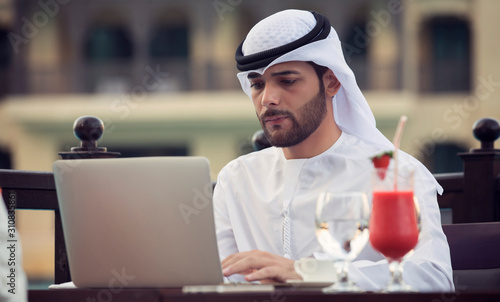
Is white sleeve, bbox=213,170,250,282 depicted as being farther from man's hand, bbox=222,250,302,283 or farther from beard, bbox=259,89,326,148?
man's hand, bbox=222,250,302,283

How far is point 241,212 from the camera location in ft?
8.45

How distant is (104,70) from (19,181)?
12.1 metres

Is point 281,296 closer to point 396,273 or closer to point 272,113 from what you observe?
point 396,273

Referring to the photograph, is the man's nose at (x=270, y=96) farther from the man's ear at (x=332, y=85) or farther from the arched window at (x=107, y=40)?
the arched window at (x=107, y=40)

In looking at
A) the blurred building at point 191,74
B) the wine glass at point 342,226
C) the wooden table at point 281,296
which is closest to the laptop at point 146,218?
the wooden table at point 281,296

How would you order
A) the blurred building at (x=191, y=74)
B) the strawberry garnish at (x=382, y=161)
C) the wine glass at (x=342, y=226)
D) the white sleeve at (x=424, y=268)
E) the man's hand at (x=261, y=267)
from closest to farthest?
the wine glass at (x=342, y=226), the strawberry garnish at (x=382, y=161), the man's hand at (x=261, y=267), the white sleeve at (x=424, y=268), the blurred building at (x=191, y=74)

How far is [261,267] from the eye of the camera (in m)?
1.80

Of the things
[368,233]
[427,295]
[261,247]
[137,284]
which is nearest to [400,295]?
[427,295]

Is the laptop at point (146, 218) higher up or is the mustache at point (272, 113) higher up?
the mustache at point (272, 113)

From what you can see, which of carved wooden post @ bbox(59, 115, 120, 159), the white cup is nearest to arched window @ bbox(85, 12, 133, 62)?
carved wooden post @ bbox(59, 115, 120, 159)

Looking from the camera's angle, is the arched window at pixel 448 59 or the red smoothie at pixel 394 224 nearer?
the red smoothie at pixel 394 224

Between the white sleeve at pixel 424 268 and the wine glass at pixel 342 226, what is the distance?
355 mm

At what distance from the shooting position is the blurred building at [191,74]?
1384cm

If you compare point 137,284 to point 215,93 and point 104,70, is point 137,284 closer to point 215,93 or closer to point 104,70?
point 215,93
